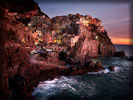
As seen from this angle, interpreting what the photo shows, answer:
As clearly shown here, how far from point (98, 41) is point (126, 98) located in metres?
41.6

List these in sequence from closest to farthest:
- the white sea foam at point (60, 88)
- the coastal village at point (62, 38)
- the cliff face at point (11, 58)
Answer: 1. the cliff face at point (11, 58)
2. the white sea foam at point (60, 88)
3. the coastal village at point (62, 38)

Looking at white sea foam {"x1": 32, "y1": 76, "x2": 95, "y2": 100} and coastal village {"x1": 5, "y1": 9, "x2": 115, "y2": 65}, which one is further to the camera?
coastal village {"x1": 5, "y1": 9, "x2": 115, "y2": 65}

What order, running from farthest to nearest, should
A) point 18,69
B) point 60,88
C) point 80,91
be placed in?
point 18,69 < point 60,88 < point 80,91

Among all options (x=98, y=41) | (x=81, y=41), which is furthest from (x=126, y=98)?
(x=98, y=41)

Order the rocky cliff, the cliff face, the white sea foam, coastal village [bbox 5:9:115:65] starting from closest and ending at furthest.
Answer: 1. the cliff face
2. the rocky cliff
3. the white sea foam
4. coastal village [bbox 5:9:115:65]

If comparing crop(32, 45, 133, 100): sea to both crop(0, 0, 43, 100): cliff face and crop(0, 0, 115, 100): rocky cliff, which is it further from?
crop(0, 0, 43, 100): cliff face

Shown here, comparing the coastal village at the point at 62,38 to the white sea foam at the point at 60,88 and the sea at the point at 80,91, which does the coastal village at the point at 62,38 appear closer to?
the white sea foam at the point at 60,88

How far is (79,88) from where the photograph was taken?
18141 mm

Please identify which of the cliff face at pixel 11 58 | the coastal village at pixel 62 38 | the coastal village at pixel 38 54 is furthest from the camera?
the coastal village at pixel 62 38

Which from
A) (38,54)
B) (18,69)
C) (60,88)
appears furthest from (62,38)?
(60,88)

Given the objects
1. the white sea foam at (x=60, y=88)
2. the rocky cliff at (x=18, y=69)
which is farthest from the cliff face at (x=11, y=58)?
the white sea foam at (x=60, y=88)

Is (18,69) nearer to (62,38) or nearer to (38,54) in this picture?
(38,54)

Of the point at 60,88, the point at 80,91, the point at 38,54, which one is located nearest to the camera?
the point at 80,91

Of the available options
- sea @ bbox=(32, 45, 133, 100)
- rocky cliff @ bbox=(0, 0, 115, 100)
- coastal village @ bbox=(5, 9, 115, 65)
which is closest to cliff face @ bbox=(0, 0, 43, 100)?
rocky cliff @ bbox=(0, 0, 115, 100)
